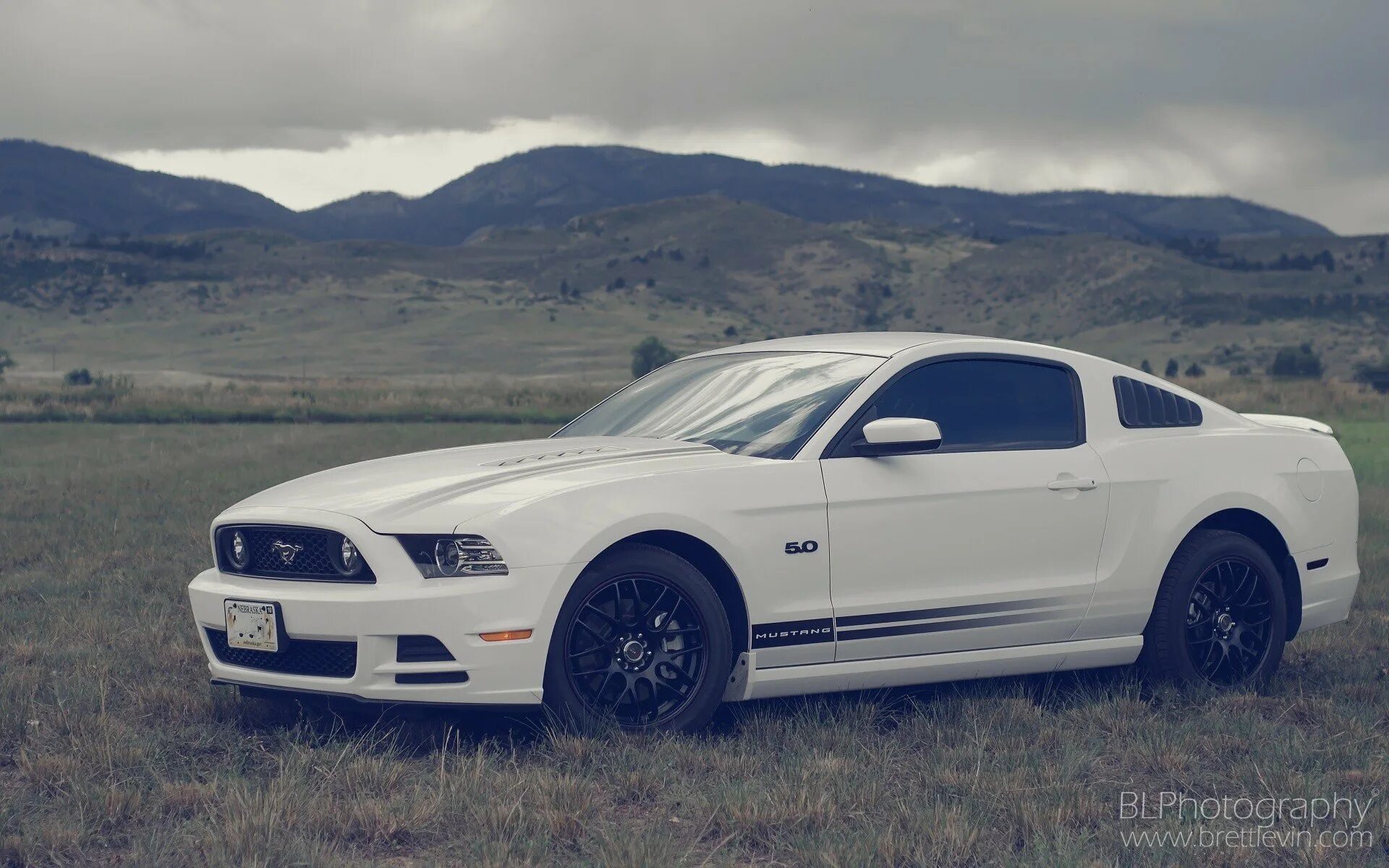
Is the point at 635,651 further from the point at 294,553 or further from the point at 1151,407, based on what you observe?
the point at 1151,407

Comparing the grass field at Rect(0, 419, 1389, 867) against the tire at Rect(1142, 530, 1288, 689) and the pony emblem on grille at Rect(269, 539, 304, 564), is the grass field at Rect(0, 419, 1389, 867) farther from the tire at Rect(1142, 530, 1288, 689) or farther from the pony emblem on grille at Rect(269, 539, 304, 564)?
the pony emblem on grille at Rect(269, 539, 304, 564)

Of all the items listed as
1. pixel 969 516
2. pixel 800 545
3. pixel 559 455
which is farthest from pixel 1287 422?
pixel 559 455

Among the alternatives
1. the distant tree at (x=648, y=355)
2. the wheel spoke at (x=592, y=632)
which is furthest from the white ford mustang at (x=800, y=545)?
the distant tree at (x=648, y=355)

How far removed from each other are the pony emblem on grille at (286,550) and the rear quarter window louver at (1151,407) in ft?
11.7

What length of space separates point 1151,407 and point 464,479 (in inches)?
125

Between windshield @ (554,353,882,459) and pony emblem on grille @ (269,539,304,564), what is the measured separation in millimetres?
1563

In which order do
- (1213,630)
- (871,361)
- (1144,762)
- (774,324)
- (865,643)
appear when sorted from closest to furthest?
(1144,762)
(865,643)
(871,361)
(1213,630)
(774,324)

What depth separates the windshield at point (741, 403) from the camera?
20.2ft

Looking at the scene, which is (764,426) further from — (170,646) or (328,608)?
(170,646)

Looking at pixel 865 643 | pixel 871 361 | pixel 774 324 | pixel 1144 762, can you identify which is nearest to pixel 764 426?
pixel 871 361

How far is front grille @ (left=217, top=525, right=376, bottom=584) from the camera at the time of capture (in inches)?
220

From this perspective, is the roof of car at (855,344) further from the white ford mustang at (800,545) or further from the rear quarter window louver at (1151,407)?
the rear quarter window louver at (1151,407)

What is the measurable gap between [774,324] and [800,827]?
13095 cm

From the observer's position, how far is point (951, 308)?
137875 mm
